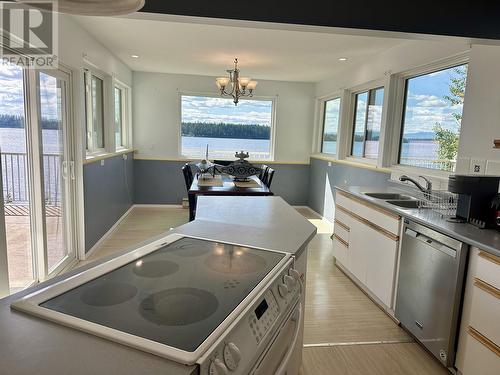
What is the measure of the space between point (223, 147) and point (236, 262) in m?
5.49

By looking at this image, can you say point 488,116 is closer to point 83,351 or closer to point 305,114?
point 83,351

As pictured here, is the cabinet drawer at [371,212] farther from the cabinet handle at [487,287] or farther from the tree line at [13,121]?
the tree line at [13,121]

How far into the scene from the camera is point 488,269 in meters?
1.78

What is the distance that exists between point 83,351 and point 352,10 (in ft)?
8.40

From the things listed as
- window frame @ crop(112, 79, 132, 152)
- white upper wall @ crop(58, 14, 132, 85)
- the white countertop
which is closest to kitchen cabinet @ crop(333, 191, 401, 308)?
the white countertop

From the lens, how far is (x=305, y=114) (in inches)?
262

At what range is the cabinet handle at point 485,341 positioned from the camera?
1.72m

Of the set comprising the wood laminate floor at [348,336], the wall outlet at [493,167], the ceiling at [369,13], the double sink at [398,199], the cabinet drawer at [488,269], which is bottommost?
the wood laminate floor at [348,336]

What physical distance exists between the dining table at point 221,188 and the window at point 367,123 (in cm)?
176

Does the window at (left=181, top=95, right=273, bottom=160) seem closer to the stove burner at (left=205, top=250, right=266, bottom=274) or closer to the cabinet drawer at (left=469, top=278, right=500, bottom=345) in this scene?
the cabinet drawer at (left=469, top=278, right=500, bottom=345)

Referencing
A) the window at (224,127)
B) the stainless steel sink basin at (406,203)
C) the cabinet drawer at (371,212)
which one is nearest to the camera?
the cabinet drawer at (371,212)

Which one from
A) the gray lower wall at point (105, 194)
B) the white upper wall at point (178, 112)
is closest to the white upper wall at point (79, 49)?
the gray lower wall at point (105, 194)

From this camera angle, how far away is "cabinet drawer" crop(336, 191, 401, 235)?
2631 mm

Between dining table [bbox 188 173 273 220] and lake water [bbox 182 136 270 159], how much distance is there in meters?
2.41
